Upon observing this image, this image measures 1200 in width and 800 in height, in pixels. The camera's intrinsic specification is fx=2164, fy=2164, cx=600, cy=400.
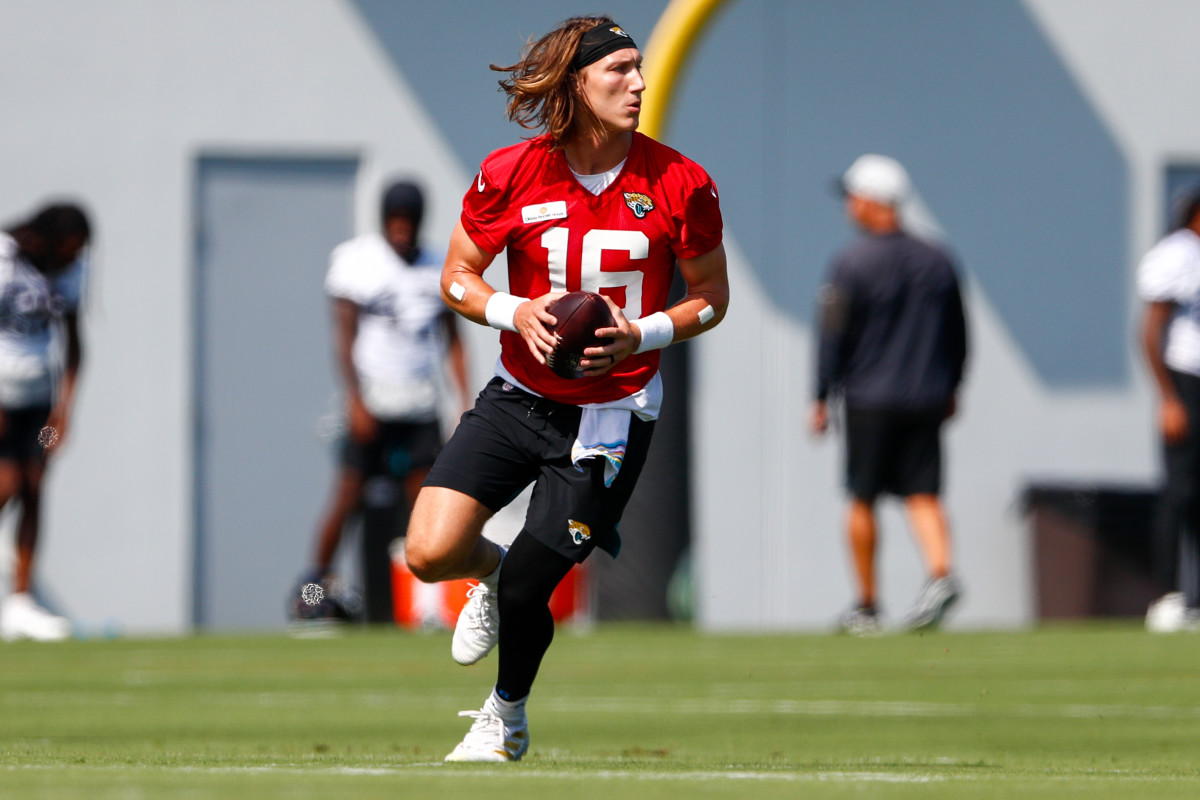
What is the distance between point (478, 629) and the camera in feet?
20.0

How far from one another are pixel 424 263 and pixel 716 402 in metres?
4.16

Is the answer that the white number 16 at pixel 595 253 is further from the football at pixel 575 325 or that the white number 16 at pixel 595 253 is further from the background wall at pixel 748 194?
the background wall at pixel 748 194

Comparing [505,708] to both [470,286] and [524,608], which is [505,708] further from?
[470,286]

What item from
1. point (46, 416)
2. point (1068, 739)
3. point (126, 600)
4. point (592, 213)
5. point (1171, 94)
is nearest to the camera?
point (592, 213)

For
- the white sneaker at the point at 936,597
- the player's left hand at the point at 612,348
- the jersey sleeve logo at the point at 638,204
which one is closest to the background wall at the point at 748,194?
the white sneaker at the point at 936,597

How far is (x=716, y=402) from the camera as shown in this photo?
1556 centimetres

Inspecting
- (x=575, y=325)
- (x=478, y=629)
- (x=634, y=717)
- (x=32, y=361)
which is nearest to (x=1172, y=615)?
(x=634, y=717)

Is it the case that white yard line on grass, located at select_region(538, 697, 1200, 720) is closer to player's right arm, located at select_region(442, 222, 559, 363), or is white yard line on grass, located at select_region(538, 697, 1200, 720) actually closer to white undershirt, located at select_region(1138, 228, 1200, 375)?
player's right arm, located at select_region(442, 222, 559, 363)

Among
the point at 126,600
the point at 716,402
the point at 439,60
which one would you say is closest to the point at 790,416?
the point at 716,402

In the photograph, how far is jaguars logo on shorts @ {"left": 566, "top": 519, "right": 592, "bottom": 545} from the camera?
224 inches

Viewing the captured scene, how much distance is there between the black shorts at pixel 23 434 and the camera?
1128 cm

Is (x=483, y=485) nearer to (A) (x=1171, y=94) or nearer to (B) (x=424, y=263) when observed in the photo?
(B) (x=424, y=263)

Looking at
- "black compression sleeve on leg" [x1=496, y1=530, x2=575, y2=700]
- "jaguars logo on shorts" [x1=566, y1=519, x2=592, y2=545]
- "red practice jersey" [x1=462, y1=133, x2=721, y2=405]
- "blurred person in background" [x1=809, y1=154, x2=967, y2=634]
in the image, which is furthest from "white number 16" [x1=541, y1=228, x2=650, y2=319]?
"blurred person in background" [x1=809, y1=154, x2=967, y2=634]

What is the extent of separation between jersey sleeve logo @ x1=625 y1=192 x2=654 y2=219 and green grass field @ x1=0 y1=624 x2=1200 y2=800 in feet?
4.73
